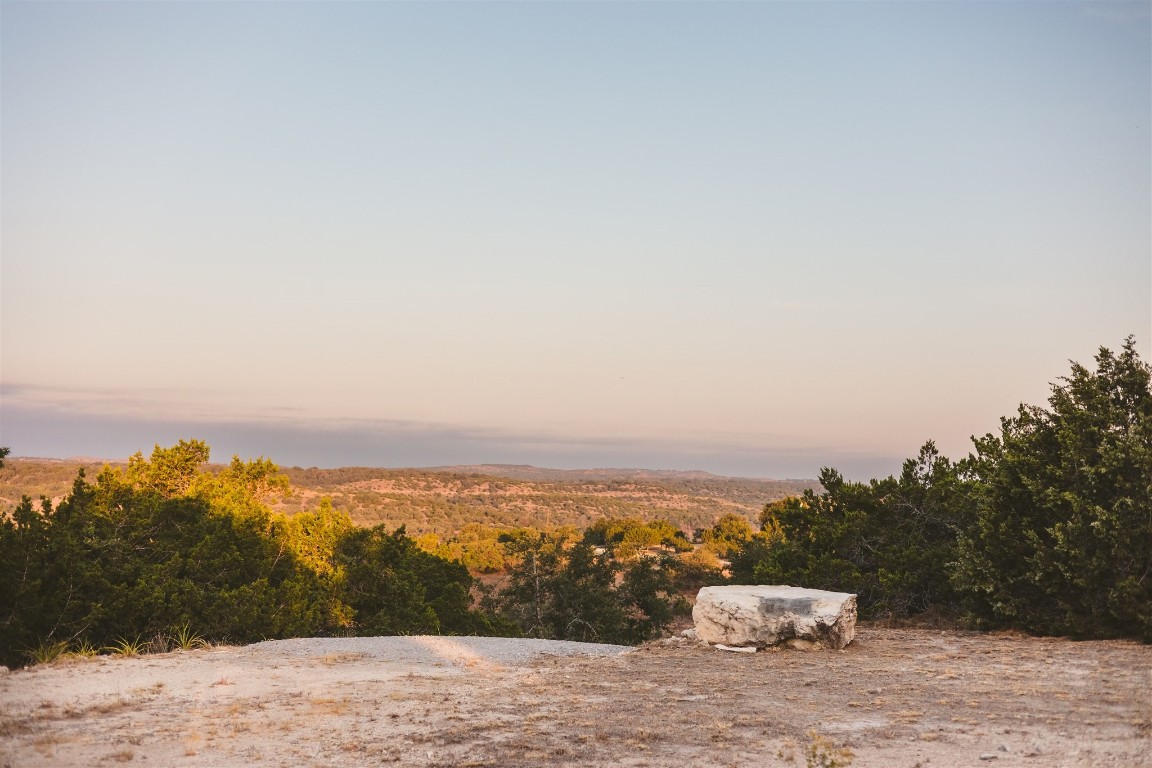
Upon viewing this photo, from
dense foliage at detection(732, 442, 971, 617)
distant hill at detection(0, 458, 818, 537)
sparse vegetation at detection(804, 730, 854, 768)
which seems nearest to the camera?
sparse vegetation at detection(804, 730, 854, 768)

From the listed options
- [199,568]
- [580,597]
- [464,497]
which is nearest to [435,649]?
[199,568]

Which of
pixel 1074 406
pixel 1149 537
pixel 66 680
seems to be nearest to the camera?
pixel 66 680

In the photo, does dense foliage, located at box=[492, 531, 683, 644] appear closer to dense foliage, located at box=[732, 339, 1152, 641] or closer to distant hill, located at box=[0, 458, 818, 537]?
dense foliage, located at box=[732, 339, 1152, 641]

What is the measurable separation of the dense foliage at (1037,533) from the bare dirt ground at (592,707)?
0.72m

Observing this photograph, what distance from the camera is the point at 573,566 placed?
22984 mm

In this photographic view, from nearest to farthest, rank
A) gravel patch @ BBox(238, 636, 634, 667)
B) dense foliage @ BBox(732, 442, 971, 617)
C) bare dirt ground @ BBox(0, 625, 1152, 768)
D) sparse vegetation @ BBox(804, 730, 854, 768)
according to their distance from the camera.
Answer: sparse vegetation @ BBox(804, 730, 854, 768) < bare dirt ground @ BBox(0, 625, 1152, 768) < gravel patch @ BBox(238, 636, 634, 667) < dense foliage @ BBox(732, 442, 971, 617)

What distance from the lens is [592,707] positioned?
7.46m

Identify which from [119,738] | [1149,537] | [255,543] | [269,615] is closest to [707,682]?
[119,738]

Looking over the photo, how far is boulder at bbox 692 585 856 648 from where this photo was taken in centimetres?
1070

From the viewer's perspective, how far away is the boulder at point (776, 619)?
1070 centimetres

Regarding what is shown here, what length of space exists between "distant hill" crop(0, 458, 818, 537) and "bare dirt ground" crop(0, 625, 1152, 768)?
1076 inches

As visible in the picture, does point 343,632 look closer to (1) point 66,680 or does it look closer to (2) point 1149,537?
(1) point 66,680

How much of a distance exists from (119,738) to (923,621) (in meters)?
11.5

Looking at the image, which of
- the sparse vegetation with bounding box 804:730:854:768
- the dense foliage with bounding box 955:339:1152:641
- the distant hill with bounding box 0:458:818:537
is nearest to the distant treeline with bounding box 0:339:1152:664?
the dense foliage with bounding box 955:339:1152:641
